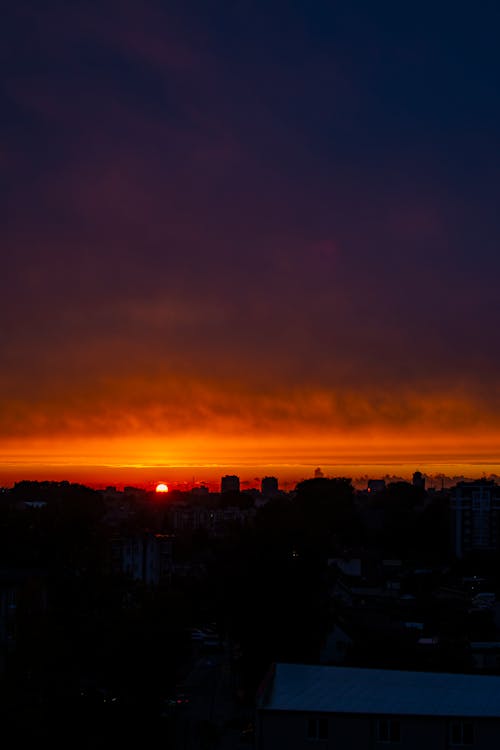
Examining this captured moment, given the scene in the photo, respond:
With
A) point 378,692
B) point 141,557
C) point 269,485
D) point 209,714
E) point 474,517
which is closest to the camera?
point 378,692

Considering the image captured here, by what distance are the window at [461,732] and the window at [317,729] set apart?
1.98 m

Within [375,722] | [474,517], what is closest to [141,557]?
[375,722]

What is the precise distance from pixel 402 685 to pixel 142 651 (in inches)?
197

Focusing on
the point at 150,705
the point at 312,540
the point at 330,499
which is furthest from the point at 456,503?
the point at 150,705

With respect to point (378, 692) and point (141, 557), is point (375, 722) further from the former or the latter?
point (141, 557)

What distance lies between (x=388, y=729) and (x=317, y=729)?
3.68ft

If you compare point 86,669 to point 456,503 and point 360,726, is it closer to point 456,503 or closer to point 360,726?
point 360,726

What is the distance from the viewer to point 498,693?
14.7 m

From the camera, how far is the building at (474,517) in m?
Answer: 66.1

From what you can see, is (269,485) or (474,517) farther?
(269,485)

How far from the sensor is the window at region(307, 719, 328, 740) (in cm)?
1350

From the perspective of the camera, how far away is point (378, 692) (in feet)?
48.0

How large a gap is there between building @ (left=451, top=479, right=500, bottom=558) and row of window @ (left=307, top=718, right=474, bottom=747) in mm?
52358

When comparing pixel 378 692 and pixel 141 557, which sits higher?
pixel 378 692
